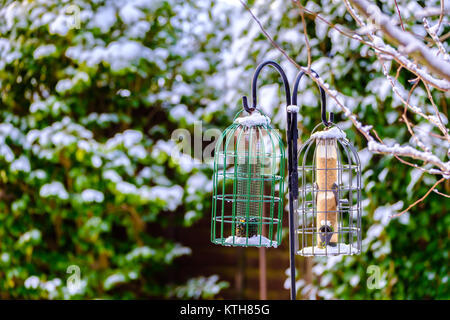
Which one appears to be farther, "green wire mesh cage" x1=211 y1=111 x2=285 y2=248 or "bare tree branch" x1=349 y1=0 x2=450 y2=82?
"green wire mesh cage" x1=211 y1=111 x2=285 y2=248

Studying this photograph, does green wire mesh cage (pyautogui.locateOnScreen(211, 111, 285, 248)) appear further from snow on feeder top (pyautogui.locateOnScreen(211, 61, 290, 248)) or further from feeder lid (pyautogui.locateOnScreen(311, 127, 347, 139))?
feeder lid (pyautogui.locateOnScreen(311, 127, 347, 139))

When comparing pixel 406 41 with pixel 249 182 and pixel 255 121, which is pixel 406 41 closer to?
pixel 255 121

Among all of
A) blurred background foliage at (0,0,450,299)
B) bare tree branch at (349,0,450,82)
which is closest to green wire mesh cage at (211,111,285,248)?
bare tree branch at (349,0,450,82)

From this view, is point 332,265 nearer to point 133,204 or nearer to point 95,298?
point 133,204

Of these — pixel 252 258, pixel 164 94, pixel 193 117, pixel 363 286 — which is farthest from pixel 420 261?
pixel 164 94

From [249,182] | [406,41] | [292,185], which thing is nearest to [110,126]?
[249,182]

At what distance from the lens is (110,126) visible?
13.3ft

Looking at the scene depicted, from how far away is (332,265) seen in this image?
9.95 ft

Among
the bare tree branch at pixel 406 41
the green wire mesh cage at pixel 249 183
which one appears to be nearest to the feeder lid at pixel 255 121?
the green wire mesh cage at pixel 249 183

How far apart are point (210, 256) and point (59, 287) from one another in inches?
46.0

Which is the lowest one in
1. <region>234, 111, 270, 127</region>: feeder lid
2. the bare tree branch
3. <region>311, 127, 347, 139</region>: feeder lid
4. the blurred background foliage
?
the bare tree branch

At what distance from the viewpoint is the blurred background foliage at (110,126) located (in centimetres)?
365

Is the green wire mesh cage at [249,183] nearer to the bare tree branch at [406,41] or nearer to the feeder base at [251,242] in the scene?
the feeder base at [251,242]

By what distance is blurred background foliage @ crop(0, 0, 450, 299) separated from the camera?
3.65m
